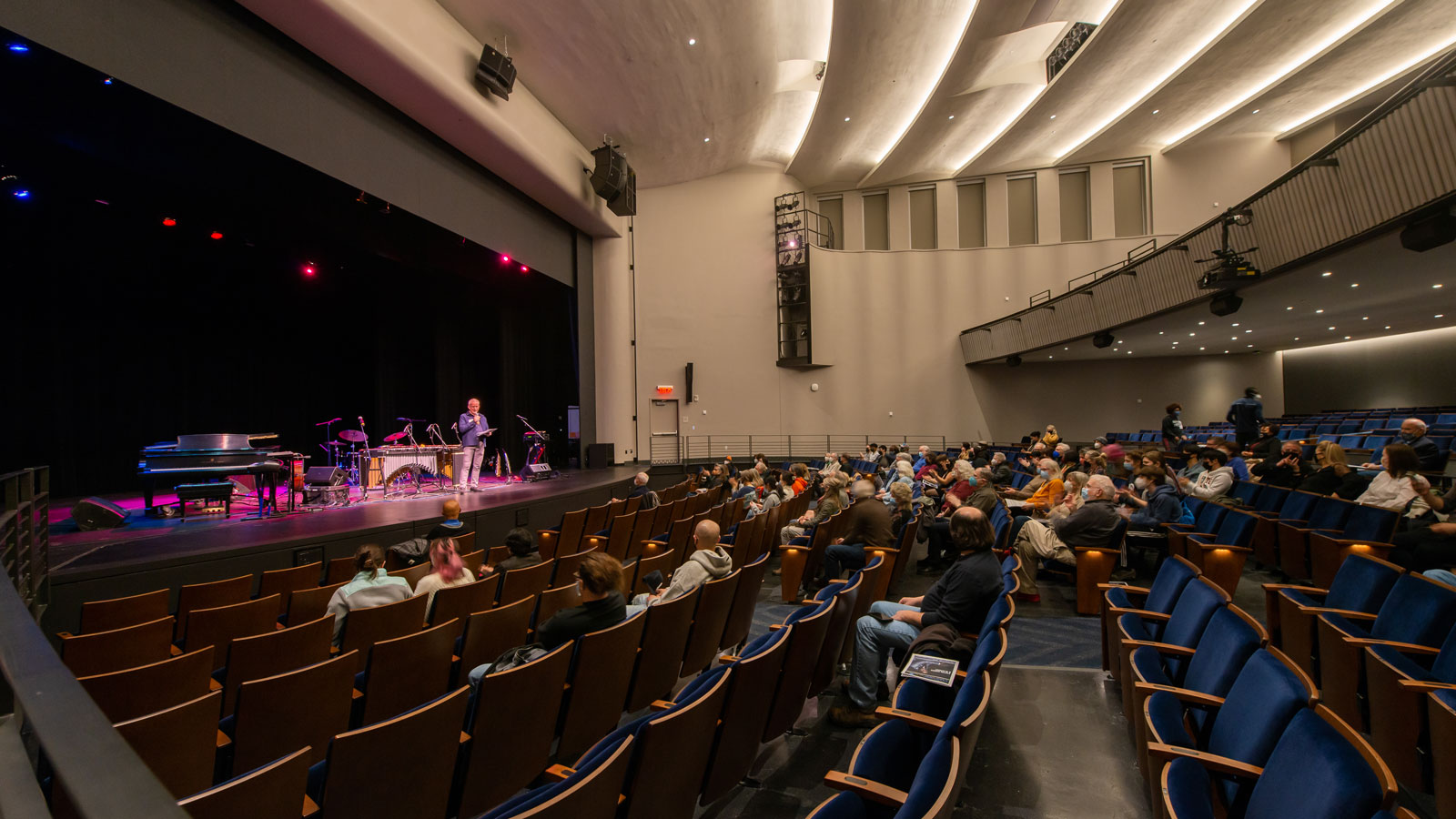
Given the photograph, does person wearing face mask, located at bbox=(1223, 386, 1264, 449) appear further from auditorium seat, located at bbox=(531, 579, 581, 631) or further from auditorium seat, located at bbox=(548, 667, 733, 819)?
auditorium seat, located at bbox=(548, 667, 733, 819)

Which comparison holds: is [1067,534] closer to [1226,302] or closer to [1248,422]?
[1226,302]

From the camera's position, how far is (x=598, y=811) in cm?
141

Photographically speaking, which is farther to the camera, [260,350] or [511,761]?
[260,350]

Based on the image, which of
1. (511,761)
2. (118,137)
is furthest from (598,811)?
(118,137)

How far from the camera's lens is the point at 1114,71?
12172mm

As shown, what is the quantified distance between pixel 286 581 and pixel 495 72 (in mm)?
6618

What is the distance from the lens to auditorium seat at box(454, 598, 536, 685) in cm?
276

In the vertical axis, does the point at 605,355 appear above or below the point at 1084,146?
below

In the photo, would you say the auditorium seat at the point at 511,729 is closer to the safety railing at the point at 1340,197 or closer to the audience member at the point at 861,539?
the audience member at the point at 861,539

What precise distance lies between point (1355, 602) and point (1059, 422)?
544 inches

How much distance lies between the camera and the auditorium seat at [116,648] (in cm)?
257

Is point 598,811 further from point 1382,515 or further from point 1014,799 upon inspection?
point 1382,515

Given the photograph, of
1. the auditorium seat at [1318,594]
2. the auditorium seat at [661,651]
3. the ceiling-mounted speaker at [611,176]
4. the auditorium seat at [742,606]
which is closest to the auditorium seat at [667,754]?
the auditorium seat at [661,651]

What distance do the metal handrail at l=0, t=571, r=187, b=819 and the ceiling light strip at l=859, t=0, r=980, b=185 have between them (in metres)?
12.1
